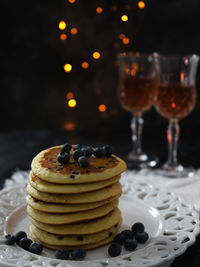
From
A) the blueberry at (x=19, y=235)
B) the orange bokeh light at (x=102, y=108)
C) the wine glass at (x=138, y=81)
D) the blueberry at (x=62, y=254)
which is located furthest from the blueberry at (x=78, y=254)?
the orange bokeh light at (x=102, y=108)

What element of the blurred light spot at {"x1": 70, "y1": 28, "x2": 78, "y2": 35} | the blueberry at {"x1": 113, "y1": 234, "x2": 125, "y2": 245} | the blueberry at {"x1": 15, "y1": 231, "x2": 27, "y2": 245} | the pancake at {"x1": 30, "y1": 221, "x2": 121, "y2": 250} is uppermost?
the blurred light spot at {"x1": 70, "y1": 28, "x2": 78, "y2": 35}

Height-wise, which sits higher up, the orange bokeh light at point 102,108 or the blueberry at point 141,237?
the orange bokeh light at point 102,108

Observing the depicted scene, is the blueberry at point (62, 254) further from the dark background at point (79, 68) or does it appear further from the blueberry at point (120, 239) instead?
the dark background at point (79, 68)

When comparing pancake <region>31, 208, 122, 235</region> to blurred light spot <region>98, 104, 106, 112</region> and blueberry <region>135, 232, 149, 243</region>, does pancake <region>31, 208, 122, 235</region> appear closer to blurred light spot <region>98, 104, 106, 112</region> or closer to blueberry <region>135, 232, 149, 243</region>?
blueberry <region>135, 232, 149, 243</region>

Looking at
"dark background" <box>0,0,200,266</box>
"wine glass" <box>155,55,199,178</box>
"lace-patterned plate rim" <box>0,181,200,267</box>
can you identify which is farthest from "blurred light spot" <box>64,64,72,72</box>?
"lace-patterned plate rim" <box>0,181,200,267</box>

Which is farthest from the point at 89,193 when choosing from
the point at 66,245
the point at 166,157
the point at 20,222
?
the point at 166,157

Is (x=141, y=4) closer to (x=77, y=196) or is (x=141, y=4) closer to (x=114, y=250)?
(x=77, y=196)
